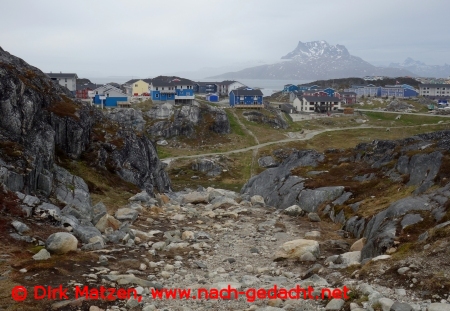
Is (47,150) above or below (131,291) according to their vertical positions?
above

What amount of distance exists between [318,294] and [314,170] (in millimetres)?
34395

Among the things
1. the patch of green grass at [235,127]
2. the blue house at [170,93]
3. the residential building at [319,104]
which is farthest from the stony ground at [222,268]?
the residential building at [319,104]

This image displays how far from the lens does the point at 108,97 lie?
4808 inches

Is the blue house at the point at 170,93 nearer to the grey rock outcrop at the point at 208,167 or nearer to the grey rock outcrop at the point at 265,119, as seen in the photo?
the grey rock outcrop at the point at 265,119

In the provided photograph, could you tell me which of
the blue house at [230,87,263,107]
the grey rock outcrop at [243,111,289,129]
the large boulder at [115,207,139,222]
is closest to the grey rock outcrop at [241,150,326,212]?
the large boulder at [115,207,139,222]

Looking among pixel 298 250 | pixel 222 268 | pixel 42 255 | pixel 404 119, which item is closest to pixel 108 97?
pixel 404 119

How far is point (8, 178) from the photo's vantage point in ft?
84.3

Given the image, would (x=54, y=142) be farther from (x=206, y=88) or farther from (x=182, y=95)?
(x=206, y=88)

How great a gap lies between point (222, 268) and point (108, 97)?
110821 millimetres

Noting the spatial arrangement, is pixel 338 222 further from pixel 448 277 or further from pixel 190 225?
pixel 448 277

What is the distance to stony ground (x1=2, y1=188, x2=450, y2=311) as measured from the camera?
545 inches

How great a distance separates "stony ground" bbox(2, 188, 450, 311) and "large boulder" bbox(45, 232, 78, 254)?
439 millimetres

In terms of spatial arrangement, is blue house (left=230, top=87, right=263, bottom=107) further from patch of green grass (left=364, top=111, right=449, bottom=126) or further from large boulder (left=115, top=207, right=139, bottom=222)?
large boulder (left=115, top=207, right=139, bottom=222)

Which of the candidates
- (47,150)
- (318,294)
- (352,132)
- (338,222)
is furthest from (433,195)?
(352,132)
